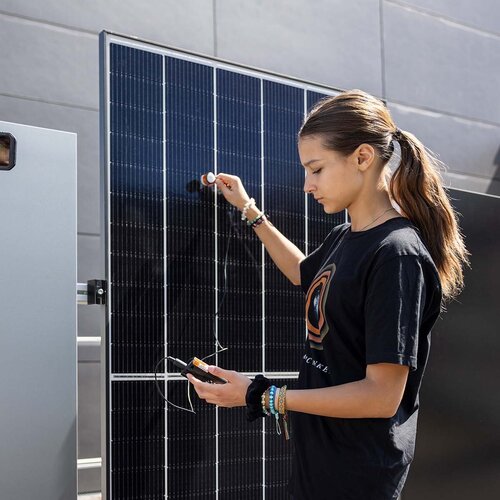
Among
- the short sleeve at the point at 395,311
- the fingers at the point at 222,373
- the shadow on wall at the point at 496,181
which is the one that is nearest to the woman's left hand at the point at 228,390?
the fingers at the point at 222,373

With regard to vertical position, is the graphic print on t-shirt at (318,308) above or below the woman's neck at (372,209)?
below

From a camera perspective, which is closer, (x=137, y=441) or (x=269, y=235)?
(x=137, y=441)

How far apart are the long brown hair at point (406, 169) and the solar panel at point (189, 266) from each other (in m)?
0.86

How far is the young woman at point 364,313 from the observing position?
1.90 m

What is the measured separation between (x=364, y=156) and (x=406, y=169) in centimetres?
12

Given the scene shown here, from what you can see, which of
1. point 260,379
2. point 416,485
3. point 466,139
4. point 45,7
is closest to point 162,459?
point 260,379

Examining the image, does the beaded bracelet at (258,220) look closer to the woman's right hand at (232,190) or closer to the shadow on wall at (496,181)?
the woman's right hand at (232,190)

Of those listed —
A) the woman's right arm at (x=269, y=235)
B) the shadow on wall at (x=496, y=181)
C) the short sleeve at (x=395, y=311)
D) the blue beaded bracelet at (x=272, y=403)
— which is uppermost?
the shadow on wall at (x=496, y=181)

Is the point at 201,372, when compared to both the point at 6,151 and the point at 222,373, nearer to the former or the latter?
the point at 222,373

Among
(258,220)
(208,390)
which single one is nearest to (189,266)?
(258,220)

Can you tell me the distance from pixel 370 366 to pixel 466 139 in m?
4.77

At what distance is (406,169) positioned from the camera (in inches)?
82.9

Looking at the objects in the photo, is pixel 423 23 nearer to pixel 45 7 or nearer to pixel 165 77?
pixel 45 7

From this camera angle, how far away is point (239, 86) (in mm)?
3092
